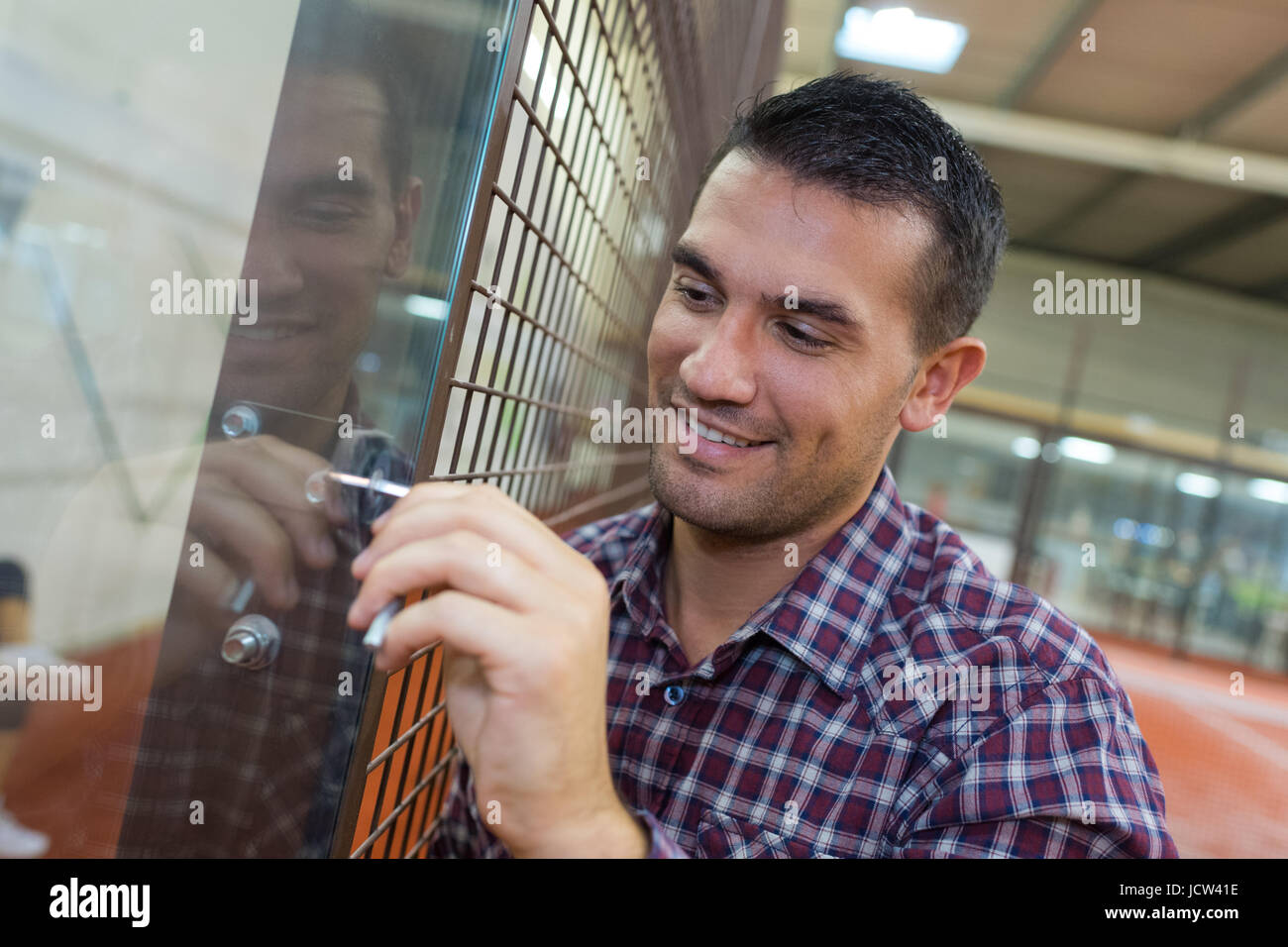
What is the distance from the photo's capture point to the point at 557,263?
1.10 m

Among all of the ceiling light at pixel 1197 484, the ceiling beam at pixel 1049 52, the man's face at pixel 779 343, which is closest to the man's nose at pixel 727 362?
the man's face at pixel 779 343

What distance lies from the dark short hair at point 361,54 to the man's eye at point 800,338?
0.53 m

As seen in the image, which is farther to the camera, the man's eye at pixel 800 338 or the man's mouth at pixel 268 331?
the man's eye at pixel 800 338

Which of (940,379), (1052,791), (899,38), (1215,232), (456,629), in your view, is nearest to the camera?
(456,629)

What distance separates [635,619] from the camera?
121 cm

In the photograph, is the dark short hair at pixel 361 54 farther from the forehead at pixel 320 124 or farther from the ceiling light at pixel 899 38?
the ceiling light at pixel 899 38

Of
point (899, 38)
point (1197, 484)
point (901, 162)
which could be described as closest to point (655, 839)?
point (901, 162)

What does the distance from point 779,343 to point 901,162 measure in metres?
0.27

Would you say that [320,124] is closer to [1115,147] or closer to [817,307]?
[817,307]

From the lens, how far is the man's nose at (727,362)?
41.5 inches

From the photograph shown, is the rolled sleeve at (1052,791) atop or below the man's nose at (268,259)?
below

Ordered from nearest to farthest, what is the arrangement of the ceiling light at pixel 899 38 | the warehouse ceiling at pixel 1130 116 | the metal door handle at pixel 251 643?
the metal door handle at pixel 251 643
the warehouse ceiling at pixel 1130 116
the ceiling light at pixel 899 38
